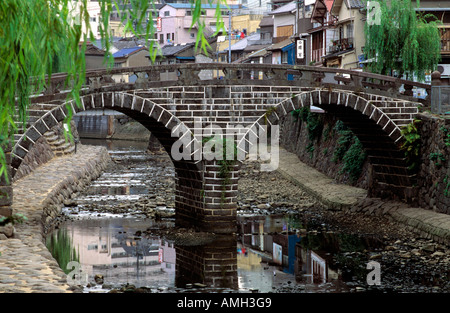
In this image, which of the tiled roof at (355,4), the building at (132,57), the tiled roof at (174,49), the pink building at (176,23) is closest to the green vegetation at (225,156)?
the tiled roof at (355,4)

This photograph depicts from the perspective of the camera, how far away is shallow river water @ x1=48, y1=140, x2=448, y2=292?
1689 centimetres

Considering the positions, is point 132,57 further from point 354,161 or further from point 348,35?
point 354,161

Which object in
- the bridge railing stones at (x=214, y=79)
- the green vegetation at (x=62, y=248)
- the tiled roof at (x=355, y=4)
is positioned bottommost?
the green vegetation at (x=62, y=248)

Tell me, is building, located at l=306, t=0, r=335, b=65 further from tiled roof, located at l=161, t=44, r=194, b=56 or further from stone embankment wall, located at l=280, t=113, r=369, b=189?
tiled roof, located at l=161, t=44, r=194, b=56

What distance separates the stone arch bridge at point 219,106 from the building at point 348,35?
15.1 metres

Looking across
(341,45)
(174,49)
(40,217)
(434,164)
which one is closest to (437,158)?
(434,164)

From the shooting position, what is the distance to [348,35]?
140 ft

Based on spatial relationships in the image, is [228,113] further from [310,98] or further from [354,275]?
[354,275]

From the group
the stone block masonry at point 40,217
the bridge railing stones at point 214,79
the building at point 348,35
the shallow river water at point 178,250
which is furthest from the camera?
the building at point 348,35

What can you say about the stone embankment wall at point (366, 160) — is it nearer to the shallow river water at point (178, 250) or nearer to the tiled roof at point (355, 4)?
the shallow river water at point (178, 250)

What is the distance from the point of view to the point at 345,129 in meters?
34.2

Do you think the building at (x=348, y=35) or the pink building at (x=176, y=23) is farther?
the pink building at (x=176, y=23)

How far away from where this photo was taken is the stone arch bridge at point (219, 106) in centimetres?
2227
